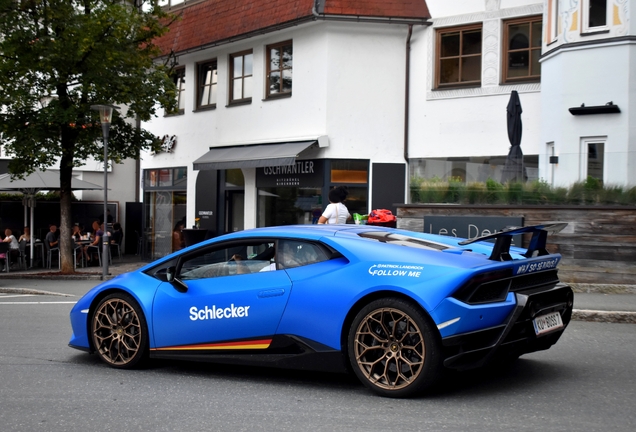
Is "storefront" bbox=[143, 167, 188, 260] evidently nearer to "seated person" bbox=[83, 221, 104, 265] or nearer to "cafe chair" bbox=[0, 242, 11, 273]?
"seated person" bbox=[83, 221, 104, 265]

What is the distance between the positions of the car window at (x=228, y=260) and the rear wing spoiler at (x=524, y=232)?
1.64m

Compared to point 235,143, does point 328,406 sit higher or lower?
lower

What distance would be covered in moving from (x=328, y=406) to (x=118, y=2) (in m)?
18.2

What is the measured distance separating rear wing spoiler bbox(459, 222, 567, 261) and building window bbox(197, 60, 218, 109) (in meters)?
19.4

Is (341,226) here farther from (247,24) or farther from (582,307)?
(247,24)

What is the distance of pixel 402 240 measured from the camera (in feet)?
21.8

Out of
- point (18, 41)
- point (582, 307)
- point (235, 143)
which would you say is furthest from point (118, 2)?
point (582, 307)

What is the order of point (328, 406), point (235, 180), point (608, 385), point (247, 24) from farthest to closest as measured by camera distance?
1. point (235, 180)
2. point (247, 24)
3. point (608, 385)
4. point (328, 406)

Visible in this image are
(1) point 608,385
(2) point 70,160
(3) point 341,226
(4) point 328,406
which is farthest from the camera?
(2) point 70,160

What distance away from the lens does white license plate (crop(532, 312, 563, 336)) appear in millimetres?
6051

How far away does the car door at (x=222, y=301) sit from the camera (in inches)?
254

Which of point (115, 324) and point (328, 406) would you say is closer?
point (328, 406)

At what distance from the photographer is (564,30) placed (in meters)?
16.9

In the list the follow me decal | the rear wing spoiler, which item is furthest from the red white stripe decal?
the rear wing spoiler
